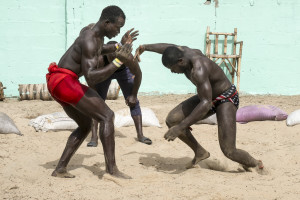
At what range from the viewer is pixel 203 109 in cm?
475

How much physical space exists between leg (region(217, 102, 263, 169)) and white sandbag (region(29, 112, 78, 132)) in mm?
3027

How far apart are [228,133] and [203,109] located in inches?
18.6

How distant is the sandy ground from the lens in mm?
4375

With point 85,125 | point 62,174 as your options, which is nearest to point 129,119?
point 85,125

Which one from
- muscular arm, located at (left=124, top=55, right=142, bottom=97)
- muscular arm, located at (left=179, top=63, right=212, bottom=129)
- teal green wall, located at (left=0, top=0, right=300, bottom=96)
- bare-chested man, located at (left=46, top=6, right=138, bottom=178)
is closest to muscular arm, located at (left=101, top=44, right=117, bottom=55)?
muscular arm, located at (left=124, top=55, right=142, bottom=97)

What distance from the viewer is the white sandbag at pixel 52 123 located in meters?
7.23

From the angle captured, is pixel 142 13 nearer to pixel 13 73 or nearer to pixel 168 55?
pixel 13 73

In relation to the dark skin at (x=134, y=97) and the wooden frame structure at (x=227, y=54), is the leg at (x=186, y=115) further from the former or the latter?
the wooden frame structure at (x=227, y=54)

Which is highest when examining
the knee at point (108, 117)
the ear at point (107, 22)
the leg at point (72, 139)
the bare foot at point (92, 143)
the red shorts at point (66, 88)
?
the ear at point (107, 22)

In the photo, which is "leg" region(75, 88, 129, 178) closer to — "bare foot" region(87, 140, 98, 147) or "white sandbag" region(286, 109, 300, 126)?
"bare foot" region(87, 140, 98, 147)

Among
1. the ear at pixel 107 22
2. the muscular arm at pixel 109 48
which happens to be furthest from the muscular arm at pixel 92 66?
the muscular arm at pixel 109 48

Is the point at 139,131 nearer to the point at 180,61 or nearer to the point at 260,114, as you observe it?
the point at 260,114

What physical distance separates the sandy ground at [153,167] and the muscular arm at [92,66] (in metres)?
1.05

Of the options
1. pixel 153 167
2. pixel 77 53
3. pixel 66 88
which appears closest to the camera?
pixel 66 88
